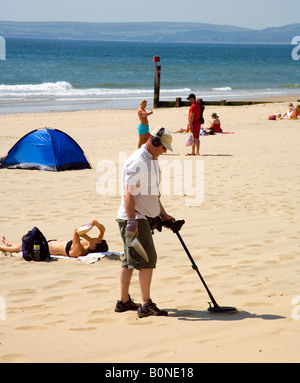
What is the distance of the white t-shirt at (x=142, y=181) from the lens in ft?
16.9

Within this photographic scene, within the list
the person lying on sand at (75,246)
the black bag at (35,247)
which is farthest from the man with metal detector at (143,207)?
the black bag at (35,247)

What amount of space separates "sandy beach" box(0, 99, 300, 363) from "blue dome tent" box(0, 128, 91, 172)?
1.15ft

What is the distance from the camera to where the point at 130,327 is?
502 cm

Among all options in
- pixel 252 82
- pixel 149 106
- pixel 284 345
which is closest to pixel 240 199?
pixel 284 345

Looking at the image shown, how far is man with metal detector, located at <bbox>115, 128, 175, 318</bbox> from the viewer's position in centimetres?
516

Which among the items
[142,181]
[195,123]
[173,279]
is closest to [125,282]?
[142,181]

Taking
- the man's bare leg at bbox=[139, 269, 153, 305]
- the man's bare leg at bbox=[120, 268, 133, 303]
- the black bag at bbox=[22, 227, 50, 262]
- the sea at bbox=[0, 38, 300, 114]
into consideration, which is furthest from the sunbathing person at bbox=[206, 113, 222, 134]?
the man's bare leg at bbox=[139, 269, 153, 305]

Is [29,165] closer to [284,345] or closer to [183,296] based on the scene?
[183,296]

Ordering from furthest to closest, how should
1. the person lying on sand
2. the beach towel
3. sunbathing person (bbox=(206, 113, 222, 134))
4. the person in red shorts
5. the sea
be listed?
1. the sea
2. sunbathing person (bbox=(206, 113, 222, 134))
3. the person in red shorts
4. the person lying on sand
5. the beach towel

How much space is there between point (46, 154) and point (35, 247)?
6783mm

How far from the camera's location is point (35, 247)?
23.4ft

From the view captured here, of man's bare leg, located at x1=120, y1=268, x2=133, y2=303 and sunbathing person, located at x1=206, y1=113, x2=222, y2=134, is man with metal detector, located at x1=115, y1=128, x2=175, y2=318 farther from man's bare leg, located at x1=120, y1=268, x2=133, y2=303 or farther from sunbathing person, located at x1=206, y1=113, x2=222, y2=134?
sunbathing person, located at x1=206, y1=113, x2=222, y2=134

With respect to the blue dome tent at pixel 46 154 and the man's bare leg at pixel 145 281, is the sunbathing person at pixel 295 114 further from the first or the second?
the man's bare leg at pixel 145 281

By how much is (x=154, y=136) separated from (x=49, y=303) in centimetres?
178
